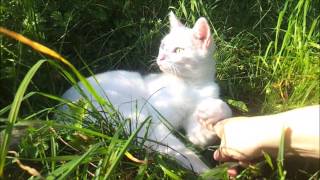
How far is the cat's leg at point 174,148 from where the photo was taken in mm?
2068

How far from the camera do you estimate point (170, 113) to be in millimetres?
2311

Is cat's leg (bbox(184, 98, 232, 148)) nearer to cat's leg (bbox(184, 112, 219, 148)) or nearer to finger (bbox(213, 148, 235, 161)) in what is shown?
cat's leg (bbox(184, 112, 219, 148))

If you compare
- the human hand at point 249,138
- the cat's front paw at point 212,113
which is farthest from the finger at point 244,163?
the cat's front paw at point 212,113

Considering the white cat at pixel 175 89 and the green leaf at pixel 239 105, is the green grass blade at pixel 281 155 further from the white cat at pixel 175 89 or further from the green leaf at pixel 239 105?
the green leaf at pixel 239 105

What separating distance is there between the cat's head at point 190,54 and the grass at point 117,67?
0.27 metres

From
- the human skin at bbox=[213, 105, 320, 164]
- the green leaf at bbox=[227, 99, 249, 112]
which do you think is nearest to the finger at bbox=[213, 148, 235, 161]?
the human skin at bbox=[213, 105, 320, 164]

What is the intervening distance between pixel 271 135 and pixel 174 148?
52cm

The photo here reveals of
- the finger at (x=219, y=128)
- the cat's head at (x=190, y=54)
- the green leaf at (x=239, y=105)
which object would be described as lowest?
the green leaf at (x=239, y=105)

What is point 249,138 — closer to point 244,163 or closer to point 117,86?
point 244,163

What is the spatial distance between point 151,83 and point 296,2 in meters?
1.03

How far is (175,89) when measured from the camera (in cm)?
238

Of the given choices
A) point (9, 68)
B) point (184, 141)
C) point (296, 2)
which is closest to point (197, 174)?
point (184, 141)

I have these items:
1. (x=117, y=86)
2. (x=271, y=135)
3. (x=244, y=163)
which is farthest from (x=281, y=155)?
(x=117, y=86)

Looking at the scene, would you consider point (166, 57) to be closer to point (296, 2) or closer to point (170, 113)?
point (170, 113)
